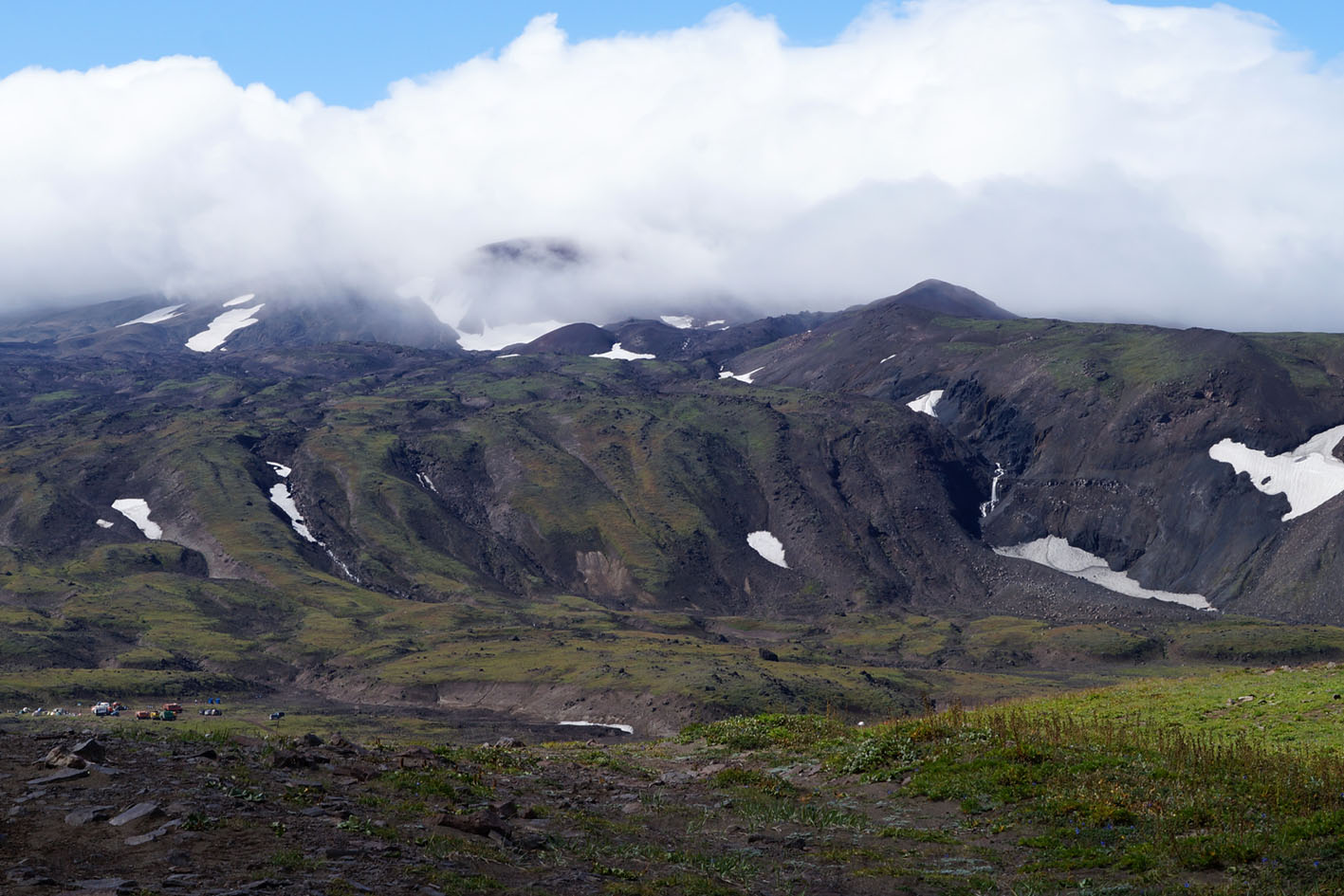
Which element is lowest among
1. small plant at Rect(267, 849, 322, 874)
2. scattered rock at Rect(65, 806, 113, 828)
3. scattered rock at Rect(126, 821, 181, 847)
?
small plant at Rect(267, 849, 322, 874)

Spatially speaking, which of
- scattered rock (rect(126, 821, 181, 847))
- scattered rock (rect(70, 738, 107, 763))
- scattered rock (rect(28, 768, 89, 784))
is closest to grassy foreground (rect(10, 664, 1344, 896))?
scattered rock (rect(126, 821, 181, 847))

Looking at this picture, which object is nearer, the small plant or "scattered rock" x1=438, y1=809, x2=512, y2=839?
the small plant

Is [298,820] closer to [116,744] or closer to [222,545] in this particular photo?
[116,744]

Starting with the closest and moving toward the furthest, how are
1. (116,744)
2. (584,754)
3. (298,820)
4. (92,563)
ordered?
(298,820) → (116,744) → (584,754) → (92,563)

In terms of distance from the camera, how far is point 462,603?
183m

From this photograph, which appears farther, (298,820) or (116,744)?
(116,744)

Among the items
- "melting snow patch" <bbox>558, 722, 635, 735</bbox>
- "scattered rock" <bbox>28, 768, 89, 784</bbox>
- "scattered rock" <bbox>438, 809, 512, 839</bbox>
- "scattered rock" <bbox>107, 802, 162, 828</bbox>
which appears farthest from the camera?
"melting snow patch" <bbox>558, 722, 635, 735</bbox>

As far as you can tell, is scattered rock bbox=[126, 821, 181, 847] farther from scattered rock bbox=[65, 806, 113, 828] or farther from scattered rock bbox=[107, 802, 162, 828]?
scattered rock bbox=[65, 806, 113, 828]

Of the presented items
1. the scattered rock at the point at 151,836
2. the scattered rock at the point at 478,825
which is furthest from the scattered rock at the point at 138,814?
the scattered rock at the point at 478,825

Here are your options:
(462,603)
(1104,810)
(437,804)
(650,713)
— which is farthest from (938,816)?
(462,603)

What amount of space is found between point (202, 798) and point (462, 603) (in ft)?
548

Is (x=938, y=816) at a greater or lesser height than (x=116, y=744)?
lesser

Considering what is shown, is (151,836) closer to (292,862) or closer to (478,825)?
(292,862)

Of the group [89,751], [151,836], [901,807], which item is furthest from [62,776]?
[901,807]
